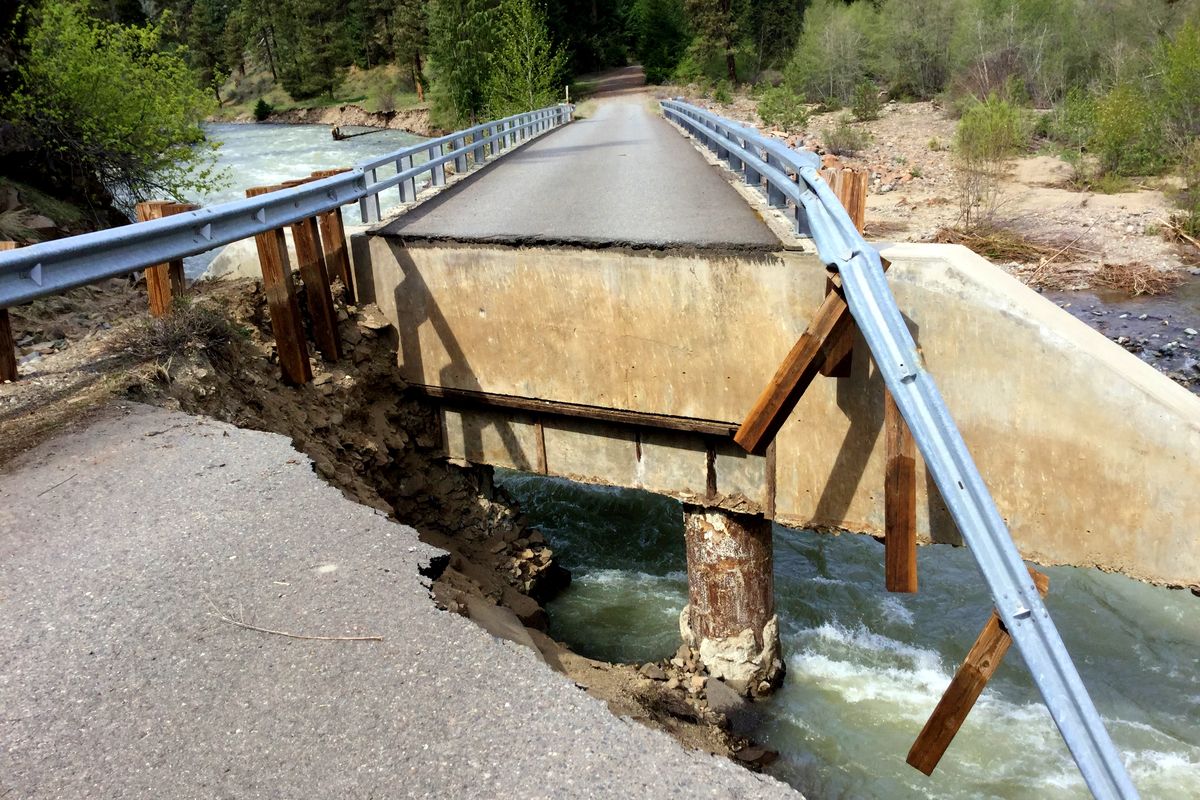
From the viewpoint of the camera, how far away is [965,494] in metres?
3.87

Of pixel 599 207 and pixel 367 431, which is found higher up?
pixel 599 207

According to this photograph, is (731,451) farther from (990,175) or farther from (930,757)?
(990,175)

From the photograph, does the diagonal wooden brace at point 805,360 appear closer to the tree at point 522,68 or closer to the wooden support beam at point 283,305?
the wooden support beam at point 283,305

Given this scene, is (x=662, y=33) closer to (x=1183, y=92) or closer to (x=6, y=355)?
(x=1183, y=92)

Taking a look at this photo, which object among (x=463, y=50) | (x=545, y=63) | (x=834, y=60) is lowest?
(x=834, y=60)

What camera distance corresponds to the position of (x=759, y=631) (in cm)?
771

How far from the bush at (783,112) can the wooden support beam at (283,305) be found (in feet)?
107

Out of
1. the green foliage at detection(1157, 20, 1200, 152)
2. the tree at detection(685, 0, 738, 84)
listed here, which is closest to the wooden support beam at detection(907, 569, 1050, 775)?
the green foliage at detection(1157, 20, 1200, 152)

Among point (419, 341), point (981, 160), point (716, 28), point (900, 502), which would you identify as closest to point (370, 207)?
point (419, 341)

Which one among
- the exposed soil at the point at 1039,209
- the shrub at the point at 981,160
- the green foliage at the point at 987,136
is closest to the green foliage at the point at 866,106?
the exposed soil at the point at 1039,209

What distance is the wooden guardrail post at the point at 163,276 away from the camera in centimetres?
574

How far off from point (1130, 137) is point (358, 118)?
6285 centimetres

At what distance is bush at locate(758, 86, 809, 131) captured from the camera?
36.1 m

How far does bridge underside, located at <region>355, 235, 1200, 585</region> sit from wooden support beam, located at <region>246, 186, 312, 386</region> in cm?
135
